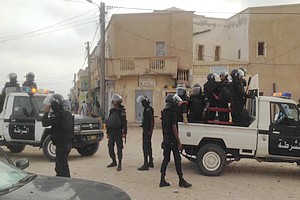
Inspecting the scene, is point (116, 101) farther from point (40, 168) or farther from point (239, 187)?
point (239, 187)

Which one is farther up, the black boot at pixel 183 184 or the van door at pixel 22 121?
the van door at pixel 22 121

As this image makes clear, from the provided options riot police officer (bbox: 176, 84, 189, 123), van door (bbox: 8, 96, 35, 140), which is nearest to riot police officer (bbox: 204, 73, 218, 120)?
riot police officer (bbox: 176, 84, 189, 123)

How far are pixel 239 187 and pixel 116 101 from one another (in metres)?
3.82

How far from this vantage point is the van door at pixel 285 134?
8.70 metres

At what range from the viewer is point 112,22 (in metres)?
29.2

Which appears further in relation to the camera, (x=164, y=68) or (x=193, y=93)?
(x=164, y=68)

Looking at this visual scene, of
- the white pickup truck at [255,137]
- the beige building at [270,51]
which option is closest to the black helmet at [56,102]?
the white pickup truck at [255,137]

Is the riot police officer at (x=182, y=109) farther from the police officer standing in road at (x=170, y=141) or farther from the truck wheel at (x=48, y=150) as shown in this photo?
the truck wheel at (x=48, y=150)

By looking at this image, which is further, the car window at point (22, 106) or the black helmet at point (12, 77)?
the black helmet at point (12, 77)

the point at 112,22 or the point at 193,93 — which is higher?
the point at 112,22

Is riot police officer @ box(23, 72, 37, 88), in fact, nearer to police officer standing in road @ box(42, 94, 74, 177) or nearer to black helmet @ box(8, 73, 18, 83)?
black helmet @ box(8, 73, 18, 83)

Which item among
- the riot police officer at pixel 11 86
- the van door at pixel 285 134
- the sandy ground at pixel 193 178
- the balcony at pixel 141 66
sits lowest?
the sandy ground at pixel 193 178

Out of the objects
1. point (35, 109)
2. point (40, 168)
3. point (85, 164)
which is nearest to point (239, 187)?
point (85, 164)

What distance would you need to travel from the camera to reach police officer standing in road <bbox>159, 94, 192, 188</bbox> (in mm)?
7642
